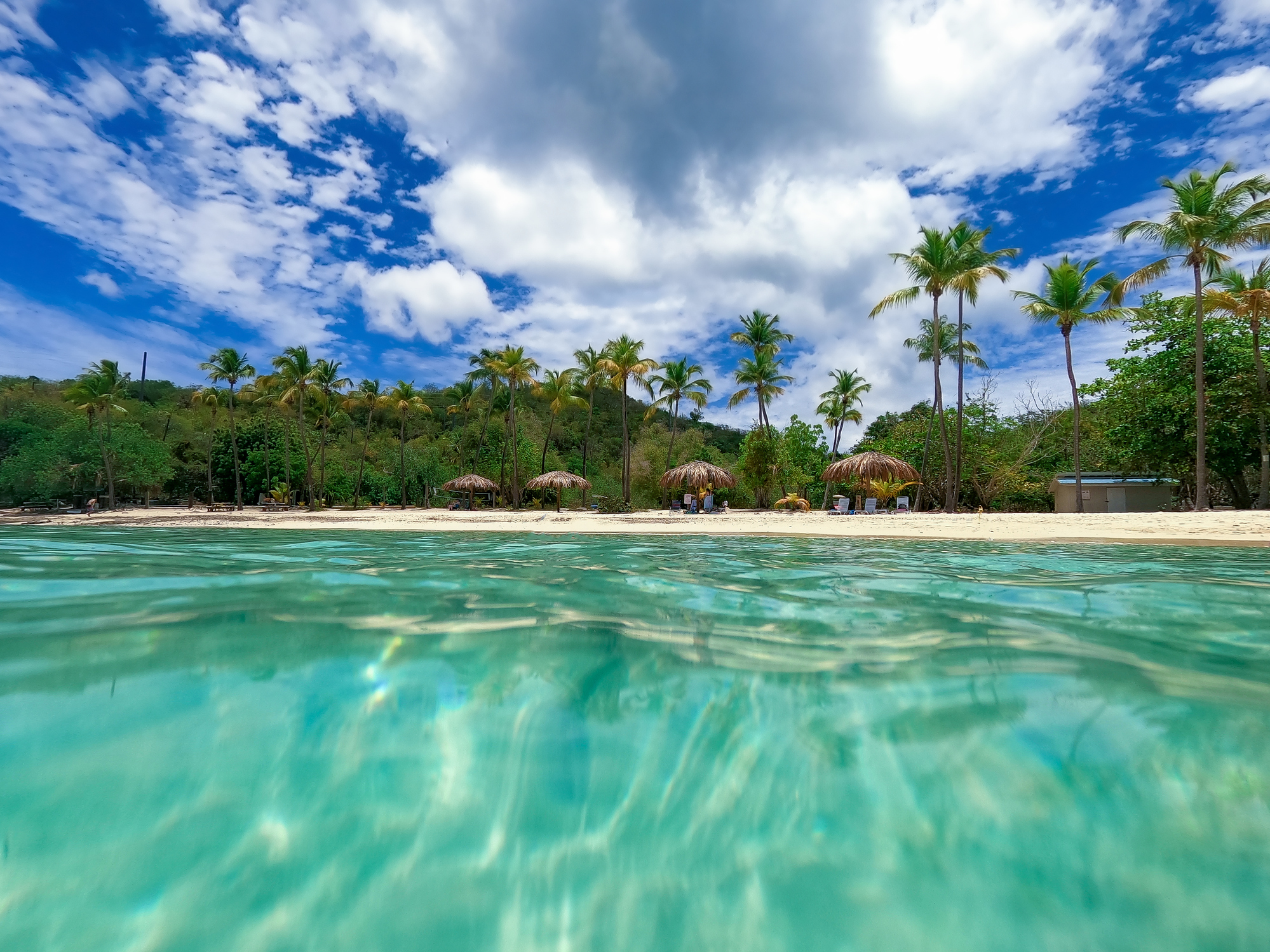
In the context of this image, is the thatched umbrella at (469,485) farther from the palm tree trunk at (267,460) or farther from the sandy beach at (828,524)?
the palm tree trunk at (267,460)

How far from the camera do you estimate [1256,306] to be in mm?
18328

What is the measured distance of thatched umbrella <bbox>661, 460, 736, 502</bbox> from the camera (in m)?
25.4

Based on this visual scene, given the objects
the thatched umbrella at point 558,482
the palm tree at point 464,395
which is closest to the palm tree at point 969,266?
the thatched umbrella at point 558,482

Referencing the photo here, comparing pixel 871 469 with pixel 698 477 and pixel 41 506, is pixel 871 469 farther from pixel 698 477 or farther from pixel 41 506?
pixel 41 506

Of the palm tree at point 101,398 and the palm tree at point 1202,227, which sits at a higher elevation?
the palm tree at point 1202,227

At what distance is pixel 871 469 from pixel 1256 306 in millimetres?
12493

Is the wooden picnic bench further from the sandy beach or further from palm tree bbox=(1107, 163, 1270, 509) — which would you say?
palm tree bbox=(1107, 163, 1270, 509)

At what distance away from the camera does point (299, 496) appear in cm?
4031

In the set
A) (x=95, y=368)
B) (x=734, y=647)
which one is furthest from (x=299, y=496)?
(x=734, y=647)

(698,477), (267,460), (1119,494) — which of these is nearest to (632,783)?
(698,477)

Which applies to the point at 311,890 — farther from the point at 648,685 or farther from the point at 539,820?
the point at 648,685

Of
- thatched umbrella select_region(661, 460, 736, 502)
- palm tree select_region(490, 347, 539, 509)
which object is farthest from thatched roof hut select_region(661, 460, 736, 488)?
palm tree select_region(490, 347, 539, 509)

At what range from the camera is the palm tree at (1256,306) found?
728 inches

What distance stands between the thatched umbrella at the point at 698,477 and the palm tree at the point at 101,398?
2759 centimetres
